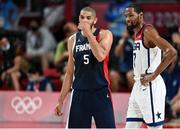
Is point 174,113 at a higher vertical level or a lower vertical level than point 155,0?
lower

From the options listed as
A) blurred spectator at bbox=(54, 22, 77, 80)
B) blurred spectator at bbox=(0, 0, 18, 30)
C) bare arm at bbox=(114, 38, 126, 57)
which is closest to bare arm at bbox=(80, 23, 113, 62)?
bare arm at bbox=(114, 38, 126, 57)

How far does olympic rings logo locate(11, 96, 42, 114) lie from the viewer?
1180cm

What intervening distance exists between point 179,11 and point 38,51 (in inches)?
135

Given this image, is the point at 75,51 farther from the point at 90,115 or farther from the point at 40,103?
the point at 40,103

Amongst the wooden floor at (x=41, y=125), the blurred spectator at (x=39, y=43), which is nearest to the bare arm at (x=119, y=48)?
the blurred spectator at (x=39, y=43)

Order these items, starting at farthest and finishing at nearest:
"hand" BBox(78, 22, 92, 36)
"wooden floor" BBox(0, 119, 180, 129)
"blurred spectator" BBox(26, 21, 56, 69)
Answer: "blurred spectator" BBox(26, 21, 56, 69) → "wooden floor" BBox(0, 119, 180, 129) → "hand" BBox(78, 22, 92, 36)

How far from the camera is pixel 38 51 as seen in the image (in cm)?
1433

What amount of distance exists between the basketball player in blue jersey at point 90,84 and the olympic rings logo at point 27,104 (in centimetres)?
436

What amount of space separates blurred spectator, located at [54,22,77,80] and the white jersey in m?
5.36

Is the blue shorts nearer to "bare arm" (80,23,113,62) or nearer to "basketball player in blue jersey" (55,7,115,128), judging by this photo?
"basketball player in blue jersey" (55,7,115,128)

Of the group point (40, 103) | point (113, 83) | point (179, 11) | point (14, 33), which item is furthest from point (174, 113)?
point (14, 33)

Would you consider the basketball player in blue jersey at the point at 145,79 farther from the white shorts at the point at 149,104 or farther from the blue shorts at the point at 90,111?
the blue shorts at the point at 90,111

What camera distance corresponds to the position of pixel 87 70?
748 cm

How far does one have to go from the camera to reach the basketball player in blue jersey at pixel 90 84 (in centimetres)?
741
